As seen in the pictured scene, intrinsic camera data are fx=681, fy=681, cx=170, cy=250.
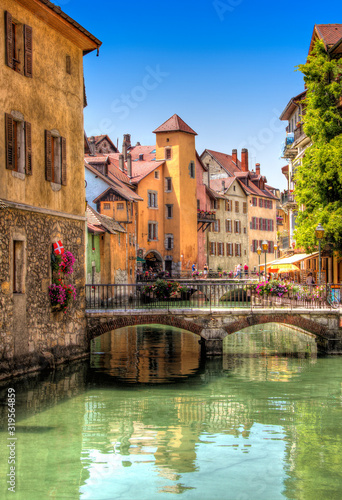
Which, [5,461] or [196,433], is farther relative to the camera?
[196,433]

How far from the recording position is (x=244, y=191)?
→ 7581 cm

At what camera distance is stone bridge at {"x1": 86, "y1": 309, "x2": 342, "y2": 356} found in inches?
836

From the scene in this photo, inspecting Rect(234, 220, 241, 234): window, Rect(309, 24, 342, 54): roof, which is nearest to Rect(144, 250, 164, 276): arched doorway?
Rect(234, 220, 241, 234): window

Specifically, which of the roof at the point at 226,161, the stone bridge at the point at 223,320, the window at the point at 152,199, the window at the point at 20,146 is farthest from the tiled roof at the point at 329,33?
the roof at the point at 226,161

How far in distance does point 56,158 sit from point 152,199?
125 feet

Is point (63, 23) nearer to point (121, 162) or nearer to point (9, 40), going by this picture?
point (9, 40)

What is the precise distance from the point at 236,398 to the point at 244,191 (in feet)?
200

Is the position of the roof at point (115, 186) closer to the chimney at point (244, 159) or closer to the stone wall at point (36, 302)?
the stone wall at point (36, 302)

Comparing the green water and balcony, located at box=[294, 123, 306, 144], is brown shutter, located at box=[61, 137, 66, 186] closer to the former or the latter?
the green water

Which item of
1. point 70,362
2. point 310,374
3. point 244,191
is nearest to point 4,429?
point 70,362

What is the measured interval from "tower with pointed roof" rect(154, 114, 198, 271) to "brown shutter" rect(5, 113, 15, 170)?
140 ft

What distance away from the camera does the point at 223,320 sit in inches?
846

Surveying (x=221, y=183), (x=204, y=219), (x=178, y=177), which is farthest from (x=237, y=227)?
(x=178, y=177)

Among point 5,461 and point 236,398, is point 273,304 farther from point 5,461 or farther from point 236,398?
point 5,461
